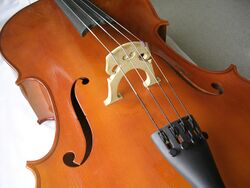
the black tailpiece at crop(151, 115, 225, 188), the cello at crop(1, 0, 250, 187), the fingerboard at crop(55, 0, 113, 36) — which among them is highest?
the fingerboard at crop(55, 0, 113, 36)

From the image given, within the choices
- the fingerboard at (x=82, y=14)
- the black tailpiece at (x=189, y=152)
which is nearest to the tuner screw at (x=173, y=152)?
the black tailpiece at (x=189, y=152)

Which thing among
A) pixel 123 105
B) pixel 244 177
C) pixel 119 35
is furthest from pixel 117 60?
pixel 244 177

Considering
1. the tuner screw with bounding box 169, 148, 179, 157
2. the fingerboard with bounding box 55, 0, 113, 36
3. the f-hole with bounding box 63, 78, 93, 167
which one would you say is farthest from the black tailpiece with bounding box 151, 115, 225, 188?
the fingerboard with bounding box 55, 0, 113, 36

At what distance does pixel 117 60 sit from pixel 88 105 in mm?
151

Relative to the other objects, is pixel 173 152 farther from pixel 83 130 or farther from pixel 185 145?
pixel 83 130

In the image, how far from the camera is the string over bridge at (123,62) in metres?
0.57

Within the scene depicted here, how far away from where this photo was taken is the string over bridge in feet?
1.88

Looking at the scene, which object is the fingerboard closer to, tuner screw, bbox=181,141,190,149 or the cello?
the cello

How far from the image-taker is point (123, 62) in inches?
23.4

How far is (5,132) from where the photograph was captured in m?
0.92

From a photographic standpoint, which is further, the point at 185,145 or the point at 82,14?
the point at 82,14

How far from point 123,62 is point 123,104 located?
107 mm

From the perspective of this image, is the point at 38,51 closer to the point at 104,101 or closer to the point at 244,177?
the point at 104,101

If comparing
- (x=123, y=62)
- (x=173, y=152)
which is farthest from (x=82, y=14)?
(x=173, y=152)
